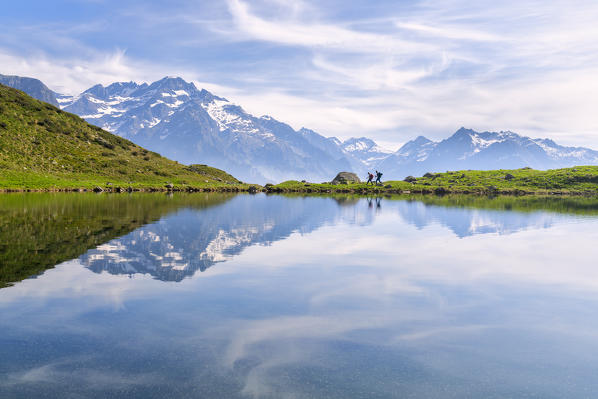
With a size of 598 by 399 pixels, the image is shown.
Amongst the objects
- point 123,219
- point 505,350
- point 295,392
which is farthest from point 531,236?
point 123,219

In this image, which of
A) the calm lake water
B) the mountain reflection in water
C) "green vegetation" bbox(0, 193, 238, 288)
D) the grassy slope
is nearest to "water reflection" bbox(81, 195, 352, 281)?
the mountain reflection in water

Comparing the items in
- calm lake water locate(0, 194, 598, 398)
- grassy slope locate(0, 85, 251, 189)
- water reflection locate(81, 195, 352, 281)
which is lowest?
calm lake water locate(0, 194, 598, 398)

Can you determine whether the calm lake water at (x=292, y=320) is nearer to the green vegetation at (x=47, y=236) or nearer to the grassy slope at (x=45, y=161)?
the green vegetation at (x=47, y=236)

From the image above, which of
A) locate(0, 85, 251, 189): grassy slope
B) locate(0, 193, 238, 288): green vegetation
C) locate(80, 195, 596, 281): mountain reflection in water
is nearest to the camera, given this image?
locate(0, 193, 238, 288): green vegetation

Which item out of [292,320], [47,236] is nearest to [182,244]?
[47,236]

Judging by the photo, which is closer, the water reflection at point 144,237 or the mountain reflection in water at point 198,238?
the water reflection at point 144,237

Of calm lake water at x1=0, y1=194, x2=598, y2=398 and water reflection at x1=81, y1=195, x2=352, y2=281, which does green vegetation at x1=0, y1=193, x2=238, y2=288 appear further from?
water reflection at x1=81, y1=195, x2=352, y2=281

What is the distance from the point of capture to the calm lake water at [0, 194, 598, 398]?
12.7 metres

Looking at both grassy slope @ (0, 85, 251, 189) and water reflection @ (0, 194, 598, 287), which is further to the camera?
grassy slope @ (0, 85, 251, 189)

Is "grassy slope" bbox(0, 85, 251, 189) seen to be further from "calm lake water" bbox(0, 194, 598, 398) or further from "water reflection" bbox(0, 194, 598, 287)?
"calm lake water" bbox(0, 194, 598, 398)

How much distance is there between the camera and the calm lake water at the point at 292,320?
12.7 meters

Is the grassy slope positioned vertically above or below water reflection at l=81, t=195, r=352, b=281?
above

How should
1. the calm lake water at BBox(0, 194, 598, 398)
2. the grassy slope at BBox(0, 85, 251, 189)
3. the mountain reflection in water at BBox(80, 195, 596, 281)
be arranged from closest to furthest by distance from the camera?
the calm lake water at BBox(0, 194, 598, 398) → the mountain reflection in water at BBox(80, 195, 596, 281) → the grassy slope at BBox(0, 85, 251, 189)

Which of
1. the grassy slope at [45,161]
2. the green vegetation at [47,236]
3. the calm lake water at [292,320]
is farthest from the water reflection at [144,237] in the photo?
the grassy slope at [45,161]
